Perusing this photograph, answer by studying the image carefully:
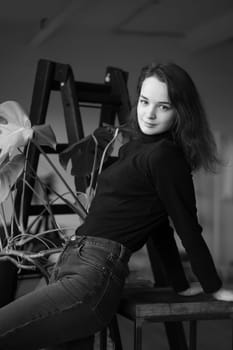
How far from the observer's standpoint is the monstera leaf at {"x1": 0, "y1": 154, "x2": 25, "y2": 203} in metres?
2.25

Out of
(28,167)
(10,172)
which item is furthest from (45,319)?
(28,167)

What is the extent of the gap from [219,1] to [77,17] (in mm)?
1466

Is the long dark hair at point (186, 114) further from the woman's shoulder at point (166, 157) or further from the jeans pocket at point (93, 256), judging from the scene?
the jeans pocket at point (93, 256)

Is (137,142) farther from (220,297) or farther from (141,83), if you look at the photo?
(220,297)

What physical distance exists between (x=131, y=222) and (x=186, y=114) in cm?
37

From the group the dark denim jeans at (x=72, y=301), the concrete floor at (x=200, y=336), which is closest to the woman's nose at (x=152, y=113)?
the dark denim jeans at (x=72, y=301)

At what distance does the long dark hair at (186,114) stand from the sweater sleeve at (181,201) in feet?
0.36

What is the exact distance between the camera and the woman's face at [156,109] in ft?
6.10

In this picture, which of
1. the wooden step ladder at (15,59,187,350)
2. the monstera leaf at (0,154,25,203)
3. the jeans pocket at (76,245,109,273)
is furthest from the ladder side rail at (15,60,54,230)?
the jeans pocket at (76,245,109,273)

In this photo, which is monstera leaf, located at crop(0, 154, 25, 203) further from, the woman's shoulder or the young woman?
the woman's shoulder

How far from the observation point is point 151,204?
1780 mm

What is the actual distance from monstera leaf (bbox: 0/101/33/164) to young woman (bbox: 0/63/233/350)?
36 centimetres

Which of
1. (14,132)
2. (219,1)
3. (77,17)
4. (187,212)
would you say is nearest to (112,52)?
(77,17)

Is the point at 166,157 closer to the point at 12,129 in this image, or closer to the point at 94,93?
the point at 12,129
